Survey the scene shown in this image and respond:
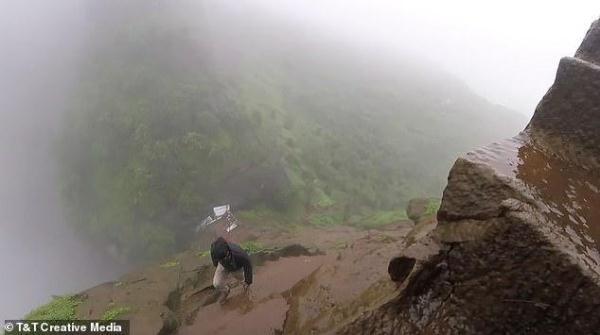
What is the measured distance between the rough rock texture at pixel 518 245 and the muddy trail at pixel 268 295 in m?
0.83

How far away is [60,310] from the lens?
39.5 feet

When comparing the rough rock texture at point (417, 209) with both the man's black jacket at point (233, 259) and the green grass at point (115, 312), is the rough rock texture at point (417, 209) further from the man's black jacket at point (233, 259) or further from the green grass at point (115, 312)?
the green grass at point (115, 312)

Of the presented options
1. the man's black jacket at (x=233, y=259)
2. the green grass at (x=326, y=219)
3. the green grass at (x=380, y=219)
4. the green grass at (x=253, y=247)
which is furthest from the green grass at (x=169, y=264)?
the green grass at (x=326, y=219)

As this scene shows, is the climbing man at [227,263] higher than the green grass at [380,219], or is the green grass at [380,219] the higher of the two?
the climbing man at [227,263]

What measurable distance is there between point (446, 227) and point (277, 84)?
124ft

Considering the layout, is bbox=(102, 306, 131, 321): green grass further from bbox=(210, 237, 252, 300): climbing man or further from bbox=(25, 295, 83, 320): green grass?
bbox=(210, 237, 252, 300): climbing man

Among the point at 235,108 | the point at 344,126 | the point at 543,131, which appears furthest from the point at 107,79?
the point at 543,131

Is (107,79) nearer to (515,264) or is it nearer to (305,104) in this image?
(305,104)

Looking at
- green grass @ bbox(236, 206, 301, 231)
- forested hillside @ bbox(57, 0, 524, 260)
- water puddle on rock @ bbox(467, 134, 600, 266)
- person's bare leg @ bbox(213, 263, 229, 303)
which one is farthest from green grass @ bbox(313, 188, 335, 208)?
water puddle on rock @ bbox(467, 134, 600, 266)

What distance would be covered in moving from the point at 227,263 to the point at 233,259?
6.6 inches

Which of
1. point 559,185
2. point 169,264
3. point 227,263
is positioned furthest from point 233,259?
point 559,185

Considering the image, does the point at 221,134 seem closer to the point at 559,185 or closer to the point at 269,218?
the point at 269,218

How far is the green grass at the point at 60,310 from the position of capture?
1170 cm

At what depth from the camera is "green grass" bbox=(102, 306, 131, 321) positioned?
11.1 m
